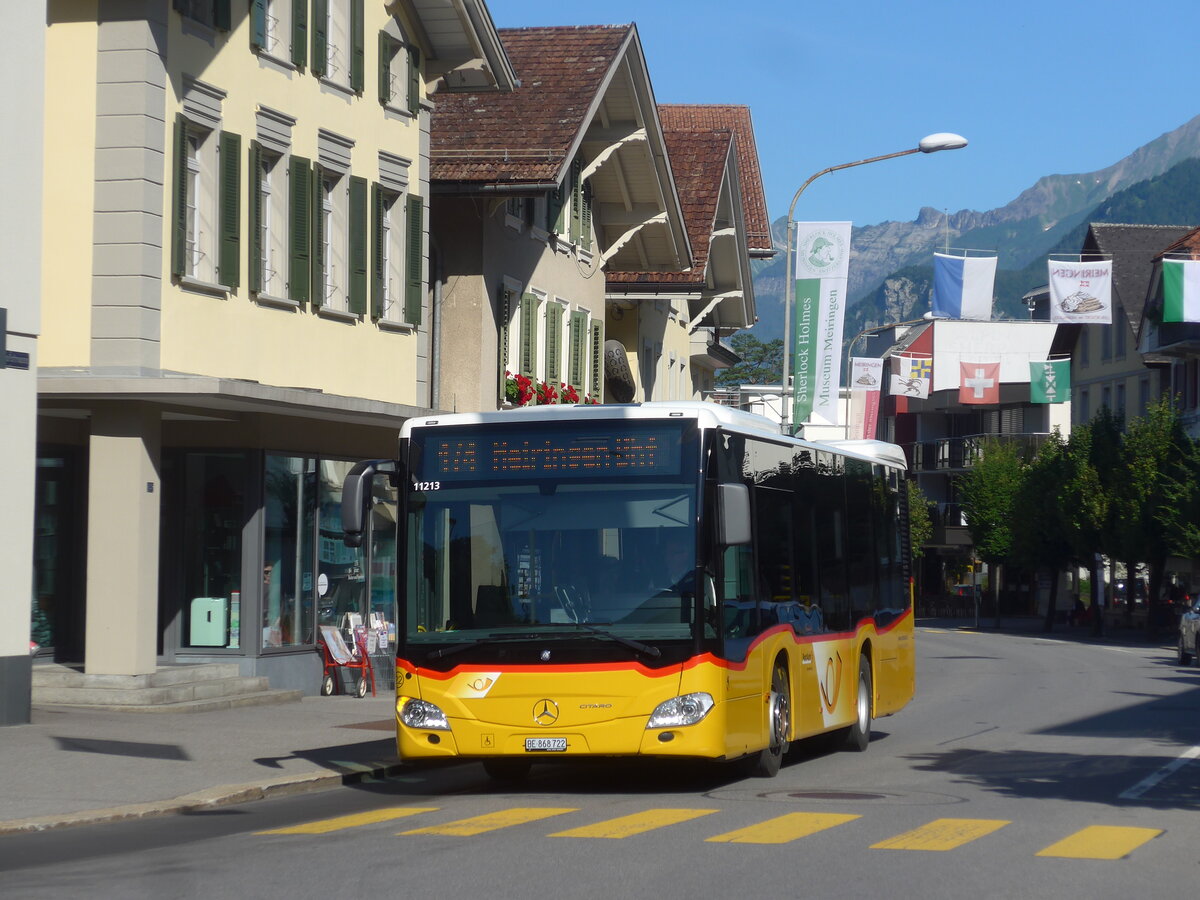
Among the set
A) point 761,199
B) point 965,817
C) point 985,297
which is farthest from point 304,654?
point 985,297

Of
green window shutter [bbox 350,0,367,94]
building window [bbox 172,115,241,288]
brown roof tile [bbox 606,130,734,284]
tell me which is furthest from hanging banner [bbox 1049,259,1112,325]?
building window [bbox 172,115,241,288]

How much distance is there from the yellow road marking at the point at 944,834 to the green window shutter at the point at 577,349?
74.4 feet

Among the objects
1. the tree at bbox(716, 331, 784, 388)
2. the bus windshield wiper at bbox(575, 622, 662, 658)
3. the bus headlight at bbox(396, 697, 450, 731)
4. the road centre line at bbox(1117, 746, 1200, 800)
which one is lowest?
the road centre line at bbox(1117, 746, 1200, 800)

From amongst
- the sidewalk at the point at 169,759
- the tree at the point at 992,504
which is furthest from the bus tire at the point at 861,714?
the tree at the point at 992,504

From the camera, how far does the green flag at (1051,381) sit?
81812mm

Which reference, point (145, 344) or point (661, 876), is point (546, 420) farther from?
point (145, 344)

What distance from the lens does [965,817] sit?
40.0ft

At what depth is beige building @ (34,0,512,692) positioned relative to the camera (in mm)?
19703

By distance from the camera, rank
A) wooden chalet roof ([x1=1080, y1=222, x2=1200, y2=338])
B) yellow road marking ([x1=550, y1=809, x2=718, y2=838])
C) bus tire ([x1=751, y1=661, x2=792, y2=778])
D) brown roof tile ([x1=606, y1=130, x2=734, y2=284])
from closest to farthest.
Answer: yellow road marking ([x1=550, y1=809, x2=718, y2=838]) < bus tire ([x1=751, y1=661, x2=792, y2=778]) < brown roof tile ([x1=606, y1=130, x2=734, y2=284]) < wooden chalet roof ([x1=1080, y1=222, x2=1200, y2=338])

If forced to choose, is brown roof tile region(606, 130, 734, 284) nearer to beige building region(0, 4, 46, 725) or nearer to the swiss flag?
beige building region(0, 4, 46, 725)

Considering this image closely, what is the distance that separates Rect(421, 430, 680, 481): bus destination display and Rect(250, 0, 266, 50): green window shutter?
965cm

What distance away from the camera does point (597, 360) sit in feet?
117

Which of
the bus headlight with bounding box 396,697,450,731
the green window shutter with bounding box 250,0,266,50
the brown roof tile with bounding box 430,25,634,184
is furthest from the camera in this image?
the brown roof tile with bounding box 430,25,634,184

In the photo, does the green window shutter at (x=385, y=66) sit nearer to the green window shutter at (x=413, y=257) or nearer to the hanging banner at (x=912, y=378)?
the green window shutter at (x=413, y=257)
